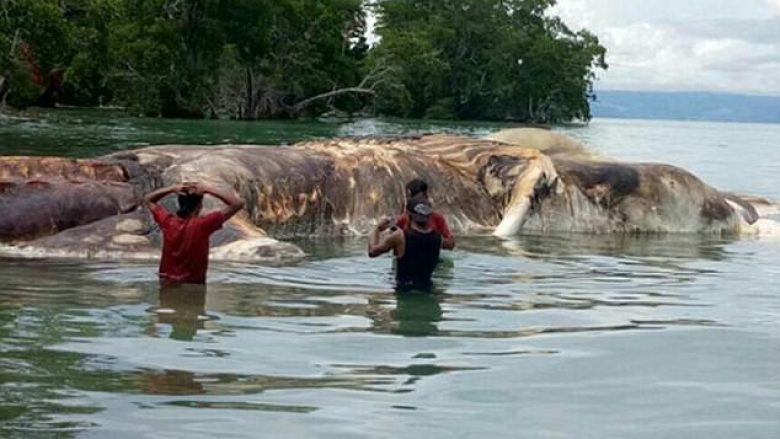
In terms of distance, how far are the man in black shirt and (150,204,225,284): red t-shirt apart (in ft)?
4.00

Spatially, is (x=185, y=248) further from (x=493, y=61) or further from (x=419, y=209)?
(x=493, y=61)

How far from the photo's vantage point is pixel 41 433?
5082 mm

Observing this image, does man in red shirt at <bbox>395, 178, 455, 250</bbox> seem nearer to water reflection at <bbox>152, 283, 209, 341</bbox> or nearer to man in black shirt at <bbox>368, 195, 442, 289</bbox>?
man in black shirt at <bbox>368, 195, 442, 289</bbox>

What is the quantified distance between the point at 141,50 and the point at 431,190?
158 feet

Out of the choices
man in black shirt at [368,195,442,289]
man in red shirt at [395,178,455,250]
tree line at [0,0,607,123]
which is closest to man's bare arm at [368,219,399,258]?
man in black shirt at [368,195,442,289]

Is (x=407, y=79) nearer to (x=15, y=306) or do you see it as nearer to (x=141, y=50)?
(x=141, y=50)

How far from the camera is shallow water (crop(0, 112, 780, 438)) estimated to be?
217 inches

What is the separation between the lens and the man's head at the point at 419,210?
9.53 metres

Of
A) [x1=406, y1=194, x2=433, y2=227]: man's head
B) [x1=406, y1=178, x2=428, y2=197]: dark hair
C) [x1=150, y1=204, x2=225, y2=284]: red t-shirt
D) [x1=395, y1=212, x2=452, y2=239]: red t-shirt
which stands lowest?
[x1=150, y1=204, x2=225, y2=284]: red t-shirt

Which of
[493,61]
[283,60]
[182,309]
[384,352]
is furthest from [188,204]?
[493,61]

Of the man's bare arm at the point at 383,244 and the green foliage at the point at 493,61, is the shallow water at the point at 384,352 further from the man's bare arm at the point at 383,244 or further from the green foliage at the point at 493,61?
the green foliage at the point at 493,61

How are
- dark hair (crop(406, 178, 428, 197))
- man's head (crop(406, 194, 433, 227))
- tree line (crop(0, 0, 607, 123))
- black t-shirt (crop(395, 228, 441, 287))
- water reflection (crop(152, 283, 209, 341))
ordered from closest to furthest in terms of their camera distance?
water reflection (crop(152, 283, 209, 341))
black t-shirt (crop(395, 228, 441, 287))
man's head (crop(406, 194, 433, 227))
dark hair (crop(406, 178, 428, 197))
tree line (crop(0, 0, 607, 123))

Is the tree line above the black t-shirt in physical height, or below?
above

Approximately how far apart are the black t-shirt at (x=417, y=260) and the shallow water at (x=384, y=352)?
7.9 inches
